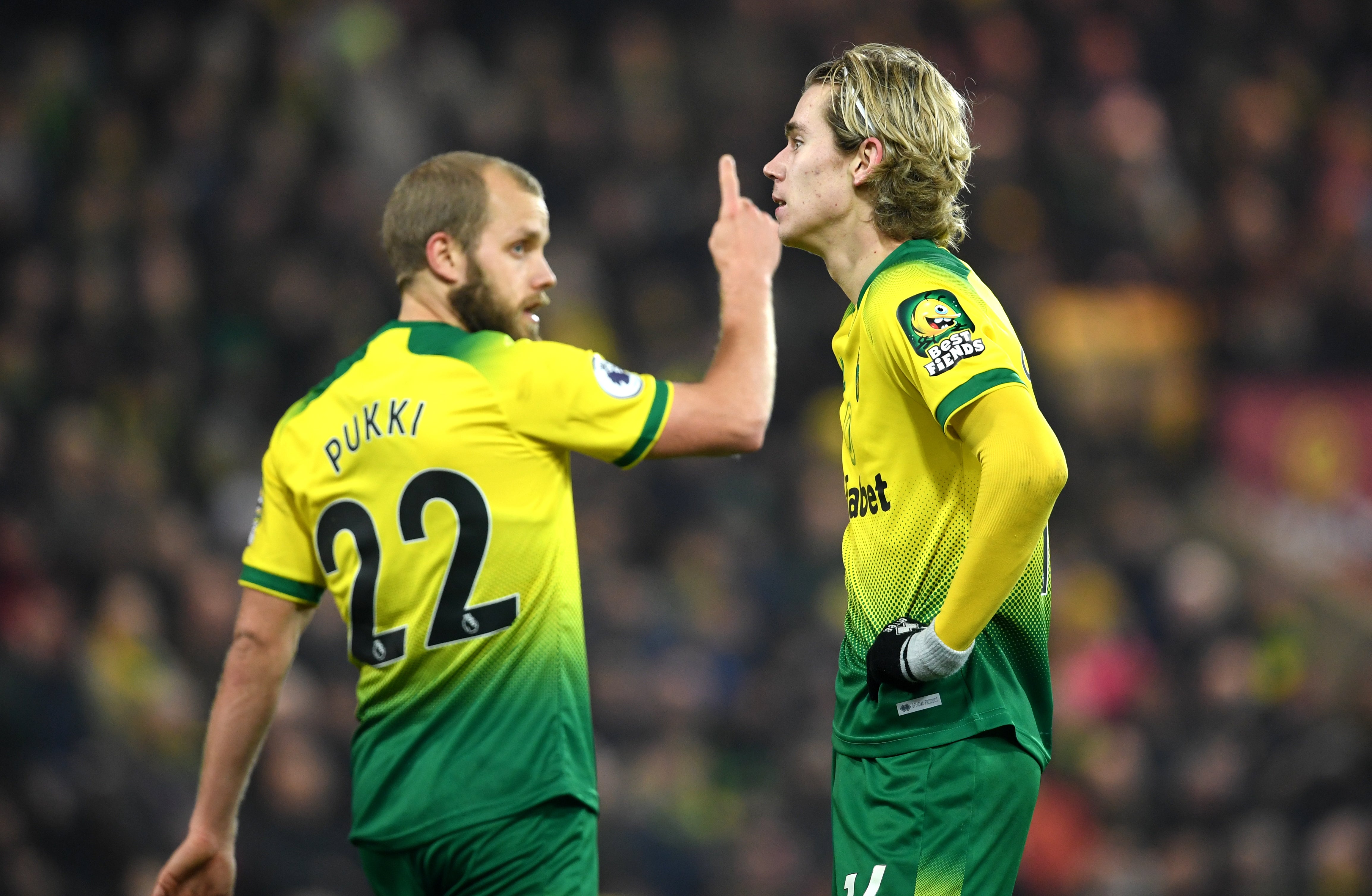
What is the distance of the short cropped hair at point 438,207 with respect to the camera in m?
3.16

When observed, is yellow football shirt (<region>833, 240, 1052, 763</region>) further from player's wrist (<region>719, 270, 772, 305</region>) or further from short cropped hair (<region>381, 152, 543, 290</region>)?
short cropped hair (<region>381, 152, 543, 290</region>)

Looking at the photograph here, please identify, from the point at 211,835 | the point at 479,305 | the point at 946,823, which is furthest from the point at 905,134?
the point at 211,835

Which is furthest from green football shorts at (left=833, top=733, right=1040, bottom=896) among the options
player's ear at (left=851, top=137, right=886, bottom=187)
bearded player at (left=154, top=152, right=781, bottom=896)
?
player's ear at (left=851, top=137, right=886, bottom=187)

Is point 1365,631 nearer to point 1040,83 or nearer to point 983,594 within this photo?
point 1040,83

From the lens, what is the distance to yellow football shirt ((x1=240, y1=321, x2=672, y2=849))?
9.63 feet

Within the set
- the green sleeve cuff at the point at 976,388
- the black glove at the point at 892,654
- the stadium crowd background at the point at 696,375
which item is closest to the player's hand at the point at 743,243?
the green sleeve cuff at the point at 976,388

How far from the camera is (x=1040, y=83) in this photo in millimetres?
10188

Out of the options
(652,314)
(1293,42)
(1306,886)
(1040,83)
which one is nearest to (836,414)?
(652,314)

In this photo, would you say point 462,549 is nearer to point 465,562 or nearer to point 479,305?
point 465,562

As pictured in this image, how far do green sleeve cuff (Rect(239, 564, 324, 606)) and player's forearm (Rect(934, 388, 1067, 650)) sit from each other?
4.94 feet

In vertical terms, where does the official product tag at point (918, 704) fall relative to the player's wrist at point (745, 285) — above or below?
below

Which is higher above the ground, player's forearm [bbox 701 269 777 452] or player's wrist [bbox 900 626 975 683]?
player's forearm [bbox 701 269 777 452]

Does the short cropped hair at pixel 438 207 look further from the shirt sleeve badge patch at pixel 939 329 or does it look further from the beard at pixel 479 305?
the shirt sleeve badge patch at pixel 939 329

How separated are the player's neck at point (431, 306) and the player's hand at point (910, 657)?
1.22 m
